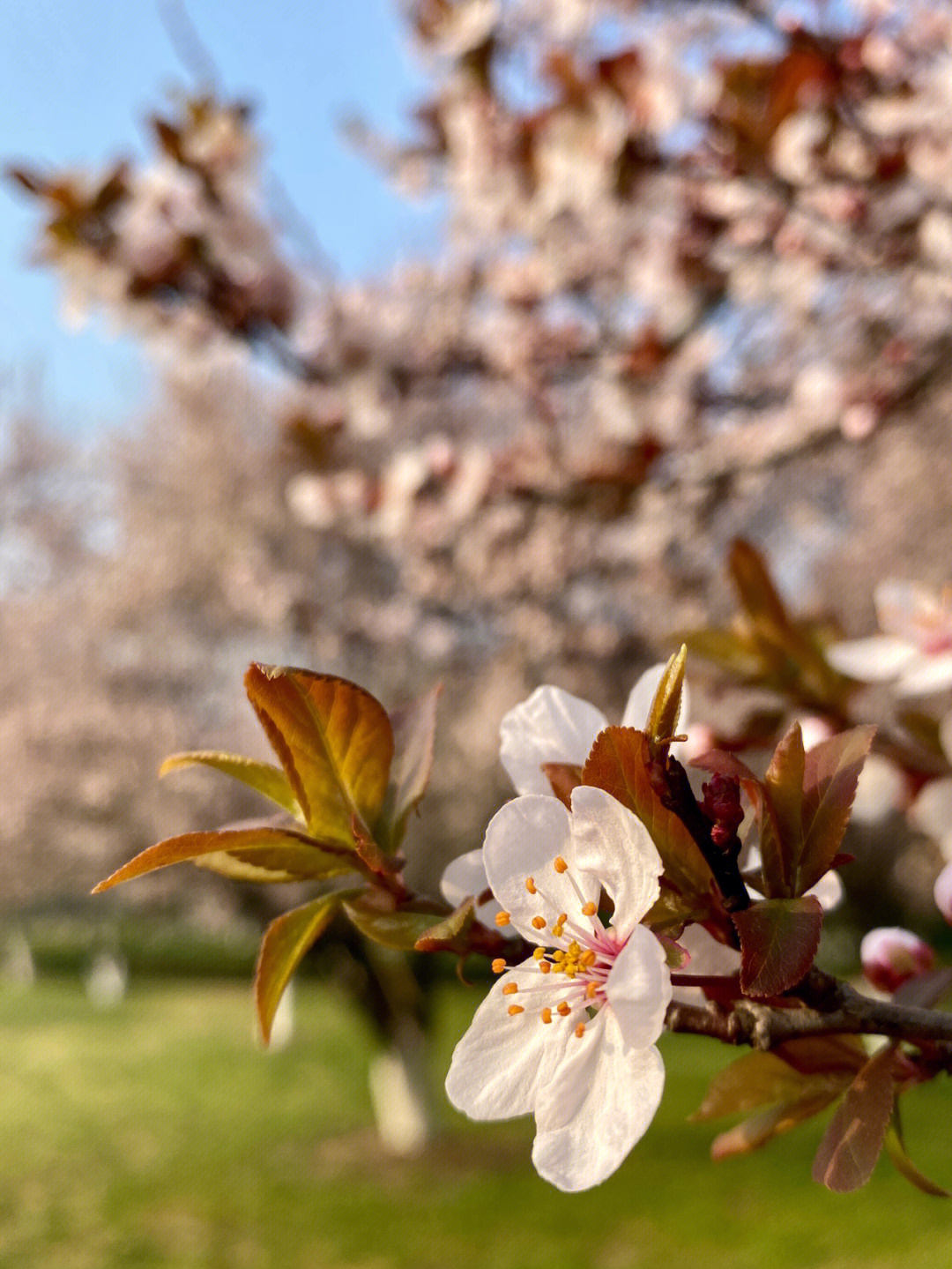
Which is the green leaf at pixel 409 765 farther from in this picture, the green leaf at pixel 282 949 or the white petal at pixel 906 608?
the white petal at pixel 906 608

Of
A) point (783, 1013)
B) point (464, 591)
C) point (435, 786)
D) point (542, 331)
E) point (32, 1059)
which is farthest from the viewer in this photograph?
point (32, 1059)

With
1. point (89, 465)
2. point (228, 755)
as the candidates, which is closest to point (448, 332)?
point (228, 755)

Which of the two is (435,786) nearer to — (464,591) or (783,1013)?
(464,591)

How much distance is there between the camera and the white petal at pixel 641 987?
296 millimetres

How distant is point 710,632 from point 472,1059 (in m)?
0.46

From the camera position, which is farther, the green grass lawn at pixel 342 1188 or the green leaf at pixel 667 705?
the green grass lawn at pixel 342 1188

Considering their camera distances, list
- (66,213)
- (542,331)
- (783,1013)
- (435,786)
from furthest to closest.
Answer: (435,786)
(542,331)
(66,213)
(783,1013)

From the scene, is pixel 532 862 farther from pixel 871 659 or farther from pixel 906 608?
pixel 906 608

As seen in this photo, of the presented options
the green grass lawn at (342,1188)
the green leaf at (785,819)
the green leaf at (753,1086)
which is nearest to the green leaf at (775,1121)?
the green leaf at (753,1086)

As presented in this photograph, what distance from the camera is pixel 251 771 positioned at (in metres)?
0.41

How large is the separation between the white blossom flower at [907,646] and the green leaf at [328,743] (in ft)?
1.51

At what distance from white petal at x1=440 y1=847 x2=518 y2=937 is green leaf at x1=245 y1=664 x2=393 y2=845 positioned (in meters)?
0.04

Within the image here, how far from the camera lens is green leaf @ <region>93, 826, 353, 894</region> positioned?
1.17 feet

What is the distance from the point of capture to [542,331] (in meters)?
3.12
